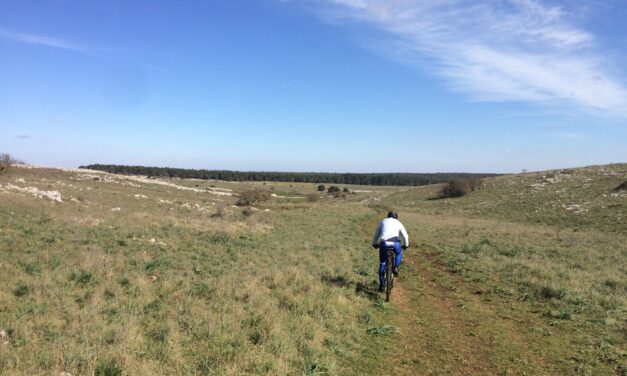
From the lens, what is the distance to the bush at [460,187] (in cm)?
7450

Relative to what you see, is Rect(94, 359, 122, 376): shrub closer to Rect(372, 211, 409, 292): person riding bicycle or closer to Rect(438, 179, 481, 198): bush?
Rect(372, 211, 409, 292): person riding bicycle

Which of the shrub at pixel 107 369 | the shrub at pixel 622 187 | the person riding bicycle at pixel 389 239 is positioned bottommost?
the shrub at pixel 107 369

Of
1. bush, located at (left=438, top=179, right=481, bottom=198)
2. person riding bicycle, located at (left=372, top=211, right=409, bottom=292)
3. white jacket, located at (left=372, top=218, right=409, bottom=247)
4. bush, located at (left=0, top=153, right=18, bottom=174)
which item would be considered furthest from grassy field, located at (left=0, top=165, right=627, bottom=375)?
bush, located at (left=438, top=179, right=481, bottom=198)

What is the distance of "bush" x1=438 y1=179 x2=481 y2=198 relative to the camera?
74.5 metres

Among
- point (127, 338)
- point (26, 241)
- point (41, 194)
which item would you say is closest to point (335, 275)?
point (127, 338)

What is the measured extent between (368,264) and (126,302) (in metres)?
9.52

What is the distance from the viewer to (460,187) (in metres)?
75.1

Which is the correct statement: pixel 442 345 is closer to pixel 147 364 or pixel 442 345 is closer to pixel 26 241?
pixel 147 364

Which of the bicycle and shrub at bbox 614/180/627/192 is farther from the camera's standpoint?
shrub at bbox 614/180/627/192

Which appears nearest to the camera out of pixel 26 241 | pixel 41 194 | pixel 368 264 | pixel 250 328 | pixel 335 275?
pixel 250 328

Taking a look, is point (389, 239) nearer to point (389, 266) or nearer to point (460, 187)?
point (389, 266)

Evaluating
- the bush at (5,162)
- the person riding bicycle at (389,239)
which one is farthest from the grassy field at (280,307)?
the bush at (5,162)

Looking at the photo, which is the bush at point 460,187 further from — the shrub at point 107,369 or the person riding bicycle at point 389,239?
the shrub at point 107,369

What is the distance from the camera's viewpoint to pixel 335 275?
13.1 m
